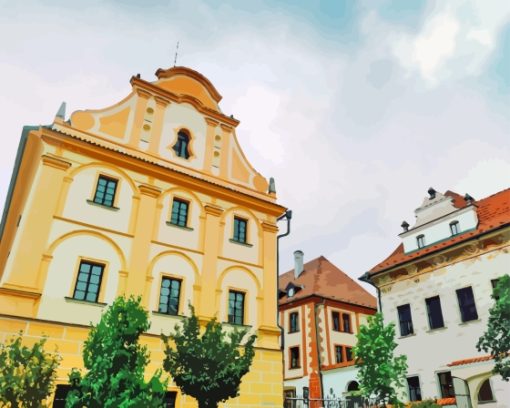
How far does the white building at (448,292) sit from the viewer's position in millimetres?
17516

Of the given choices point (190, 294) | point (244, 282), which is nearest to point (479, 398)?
point (244, 282)

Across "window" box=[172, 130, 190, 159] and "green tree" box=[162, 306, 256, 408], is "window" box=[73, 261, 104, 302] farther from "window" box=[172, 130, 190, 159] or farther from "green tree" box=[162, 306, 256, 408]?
"window" box=[172, 130, 190, 159]

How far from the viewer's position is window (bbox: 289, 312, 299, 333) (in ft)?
108

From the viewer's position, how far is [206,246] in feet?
55.0

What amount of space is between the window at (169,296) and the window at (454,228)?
14457 millimetres

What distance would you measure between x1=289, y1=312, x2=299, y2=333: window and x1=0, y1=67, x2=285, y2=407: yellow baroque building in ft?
53.2

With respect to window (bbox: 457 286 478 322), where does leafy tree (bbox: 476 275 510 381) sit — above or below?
below

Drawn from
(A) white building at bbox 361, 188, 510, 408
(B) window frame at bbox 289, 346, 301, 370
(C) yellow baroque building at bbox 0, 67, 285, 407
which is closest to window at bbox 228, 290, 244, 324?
(C) yellow baroque building at bbox 0, 67, 285, 407

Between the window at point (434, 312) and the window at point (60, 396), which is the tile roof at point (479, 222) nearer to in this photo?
the window at point (434, 312)

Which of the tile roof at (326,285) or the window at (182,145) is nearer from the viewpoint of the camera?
the window at (182,145)

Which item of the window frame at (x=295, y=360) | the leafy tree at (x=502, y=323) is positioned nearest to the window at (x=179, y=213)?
the leafy tree at (x=502, y=323)

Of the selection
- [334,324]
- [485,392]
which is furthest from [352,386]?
[485,392]

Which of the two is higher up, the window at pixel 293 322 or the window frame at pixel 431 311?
the window at pixel 293 322

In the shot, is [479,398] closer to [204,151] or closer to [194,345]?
[194,345]
